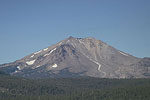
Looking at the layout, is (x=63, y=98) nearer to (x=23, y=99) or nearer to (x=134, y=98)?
(x=23, y=99)

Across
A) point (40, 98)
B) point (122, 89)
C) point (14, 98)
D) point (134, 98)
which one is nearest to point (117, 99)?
point (134, 98)

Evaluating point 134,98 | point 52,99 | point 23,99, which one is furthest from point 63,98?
point 134,98

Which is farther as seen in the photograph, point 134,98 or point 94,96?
point 94,96

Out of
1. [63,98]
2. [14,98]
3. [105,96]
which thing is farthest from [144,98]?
[14,98]

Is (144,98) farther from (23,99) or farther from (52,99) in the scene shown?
(23,99)

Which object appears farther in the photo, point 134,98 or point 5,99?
point 5,99

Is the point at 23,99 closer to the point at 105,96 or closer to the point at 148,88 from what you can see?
the point at 105,96

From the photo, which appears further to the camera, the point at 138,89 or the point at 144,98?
the point at 138,89

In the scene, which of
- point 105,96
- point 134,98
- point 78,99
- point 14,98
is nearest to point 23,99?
point 14,98
